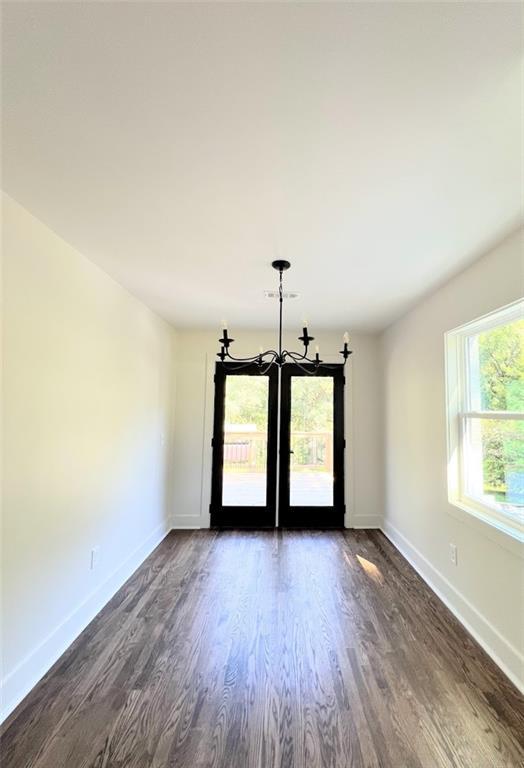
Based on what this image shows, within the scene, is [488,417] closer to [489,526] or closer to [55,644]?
[489,526]

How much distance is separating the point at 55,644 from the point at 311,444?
3123 millimetres

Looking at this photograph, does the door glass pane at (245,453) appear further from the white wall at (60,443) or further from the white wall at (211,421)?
the white wall at (60,443)

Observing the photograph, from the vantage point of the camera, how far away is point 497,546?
6.82ft

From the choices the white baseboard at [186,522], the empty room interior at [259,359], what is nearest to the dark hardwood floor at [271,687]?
the empty room interior at [259,359]

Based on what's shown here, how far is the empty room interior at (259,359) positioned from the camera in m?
1.04

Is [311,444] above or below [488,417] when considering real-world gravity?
below

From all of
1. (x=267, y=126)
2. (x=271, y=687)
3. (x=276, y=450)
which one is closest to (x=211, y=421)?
(x=276, y=450)

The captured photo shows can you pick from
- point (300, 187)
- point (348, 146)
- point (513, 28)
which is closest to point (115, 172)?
point (300, 187)

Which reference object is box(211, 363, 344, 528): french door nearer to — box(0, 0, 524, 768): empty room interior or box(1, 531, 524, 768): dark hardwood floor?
box(0, 0, 524, 768): empty room interior

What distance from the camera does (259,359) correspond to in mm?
2527

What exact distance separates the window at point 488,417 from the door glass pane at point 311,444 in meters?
1.85

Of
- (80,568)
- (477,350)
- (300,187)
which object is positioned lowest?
(80,568)

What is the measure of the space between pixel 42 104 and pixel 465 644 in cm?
344

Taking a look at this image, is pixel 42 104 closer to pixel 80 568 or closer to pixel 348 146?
pixel 348 146
